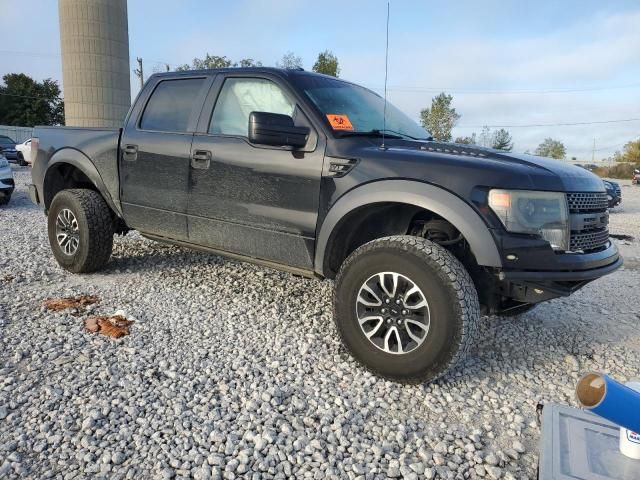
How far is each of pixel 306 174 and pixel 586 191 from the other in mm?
1704

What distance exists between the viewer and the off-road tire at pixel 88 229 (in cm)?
457

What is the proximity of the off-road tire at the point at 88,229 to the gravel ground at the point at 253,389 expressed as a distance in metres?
0.22

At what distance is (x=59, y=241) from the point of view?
488cm

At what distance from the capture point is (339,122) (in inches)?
134

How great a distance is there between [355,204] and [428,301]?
29.1 inches

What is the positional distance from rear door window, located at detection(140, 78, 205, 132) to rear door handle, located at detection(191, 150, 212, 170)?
12.7 inches

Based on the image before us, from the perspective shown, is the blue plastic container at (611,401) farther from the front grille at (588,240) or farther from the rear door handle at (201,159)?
the rear door handle at (201,159)

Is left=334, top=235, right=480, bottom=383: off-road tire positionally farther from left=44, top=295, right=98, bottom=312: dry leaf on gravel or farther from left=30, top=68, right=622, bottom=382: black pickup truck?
left=44, top=295, right=98, bottom=312: dry leaf on gravel

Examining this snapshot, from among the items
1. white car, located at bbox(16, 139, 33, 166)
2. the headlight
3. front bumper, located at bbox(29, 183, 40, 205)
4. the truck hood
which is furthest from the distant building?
the headlight

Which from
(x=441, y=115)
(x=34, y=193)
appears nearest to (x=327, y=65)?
(x=441, y=115)

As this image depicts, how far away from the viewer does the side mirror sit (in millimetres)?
3072

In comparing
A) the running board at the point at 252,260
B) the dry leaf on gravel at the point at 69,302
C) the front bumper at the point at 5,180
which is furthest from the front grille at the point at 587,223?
the front bumper at the point at 5,180

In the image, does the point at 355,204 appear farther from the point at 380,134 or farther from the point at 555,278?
the point at 555,278

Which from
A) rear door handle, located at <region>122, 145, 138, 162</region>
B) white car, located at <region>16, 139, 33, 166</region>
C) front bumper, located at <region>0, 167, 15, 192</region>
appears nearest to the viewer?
rear door handle, located at <region>122, 145, 138, 162</region>
